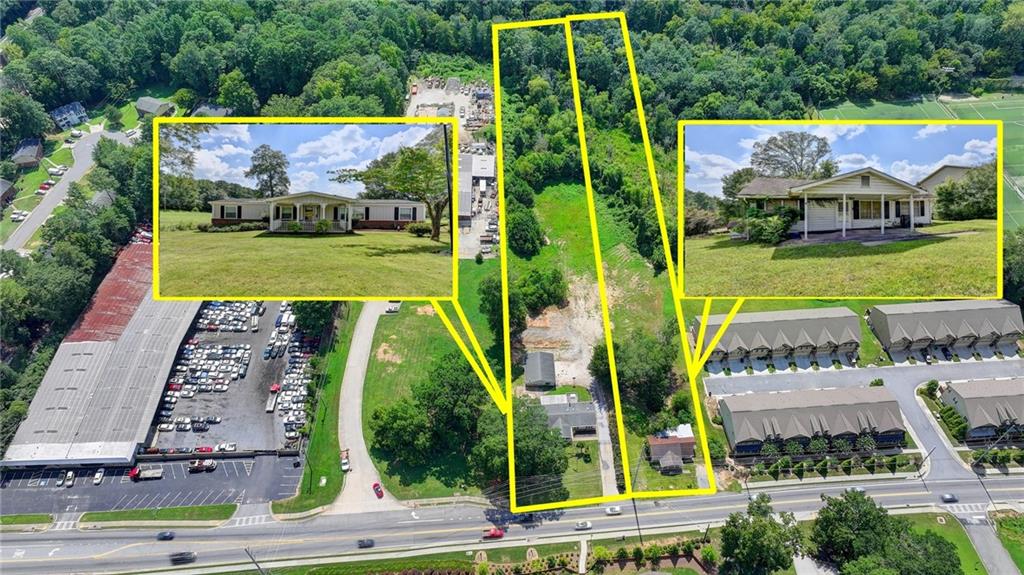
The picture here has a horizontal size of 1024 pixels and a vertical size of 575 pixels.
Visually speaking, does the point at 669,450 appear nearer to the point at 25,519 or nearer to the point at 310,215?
the point at 310,215

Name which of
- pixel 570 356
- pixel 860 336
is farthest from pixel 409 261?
pixel 860 336

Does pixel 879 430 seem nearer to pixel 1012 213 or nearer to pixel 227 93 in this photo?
pixel 1012 213

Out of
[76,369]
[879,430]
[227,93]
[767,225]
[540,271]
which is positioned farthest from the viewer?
[227,93]

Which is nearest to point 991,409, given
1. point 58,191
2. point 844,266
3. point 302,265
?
point 844,266

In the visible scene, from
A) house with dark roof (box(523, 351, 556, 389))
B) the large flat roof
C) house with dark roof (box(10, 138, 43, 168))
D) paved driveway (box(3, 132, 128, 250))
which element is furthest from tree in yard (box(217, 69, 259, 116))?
house with dark roof (box(523, 351, 556, 389))

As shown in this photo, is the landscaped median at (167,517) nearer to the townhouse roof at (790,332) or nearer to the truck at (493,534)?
the truck at (493,534)

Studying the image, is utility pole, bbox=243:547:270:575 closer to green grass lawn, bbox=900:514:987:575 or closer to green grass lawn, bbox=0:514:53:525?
green grass lawn, bbox=0:514:53:525

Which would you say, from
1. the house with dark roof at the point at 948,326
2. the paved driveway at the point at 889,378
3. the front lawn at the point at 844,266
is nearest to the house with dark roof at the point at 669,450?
the paved driveway at the point at 889,378
